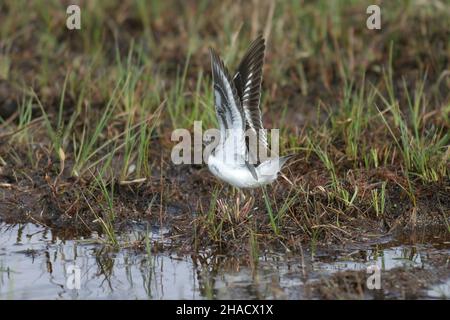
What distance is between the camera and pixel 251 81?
6066 millimetres

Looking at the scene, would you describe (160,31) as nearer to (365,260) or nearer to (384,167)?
(384,167)

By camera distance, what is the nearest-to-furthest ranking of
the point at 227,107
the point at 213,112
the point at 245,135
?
the point at 227,107 < the point at 245,135 < the point at 213,112

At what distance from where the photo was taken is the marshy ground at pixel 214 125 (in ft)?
19.3

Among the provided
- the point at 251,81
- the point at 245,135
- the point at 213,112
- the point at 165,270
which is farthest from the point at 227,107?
the point at 213,112

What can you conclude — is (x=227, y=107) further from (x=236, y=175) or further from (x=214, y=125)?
(x=214, y=125)

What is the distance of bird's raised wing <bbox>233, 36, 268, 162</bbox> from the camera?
6.02m

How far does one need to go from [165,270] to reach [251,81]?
132 cm

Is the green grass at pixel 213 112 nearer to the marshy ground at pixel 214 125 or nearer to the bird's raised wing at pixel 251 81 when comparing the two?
the marshy ground at pixel 214 125

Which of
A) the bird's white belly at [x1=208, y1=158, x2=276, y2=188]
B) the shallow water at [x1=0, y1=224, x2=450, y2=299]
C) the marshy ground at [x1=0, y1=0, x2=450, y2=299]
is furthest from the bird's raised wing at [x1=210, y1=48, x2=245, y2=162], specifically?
the shallow water at [x1=0, y1=224, x2=450, y2=299]

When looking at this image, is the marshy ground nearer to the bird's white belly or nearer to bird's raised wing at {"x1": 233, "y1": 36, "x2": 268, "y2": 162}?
the bird's white belly

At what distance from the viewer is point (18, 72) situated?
338 inches

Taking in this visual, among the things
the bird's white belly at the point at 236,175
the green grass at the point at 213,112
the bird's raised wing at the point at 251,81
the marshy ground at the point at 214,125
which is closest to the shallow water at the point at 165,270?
the marshy ground at the point at 214,125

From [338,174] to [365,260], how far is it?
115 cm

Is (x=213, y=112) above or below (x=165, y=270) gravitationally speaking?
above
